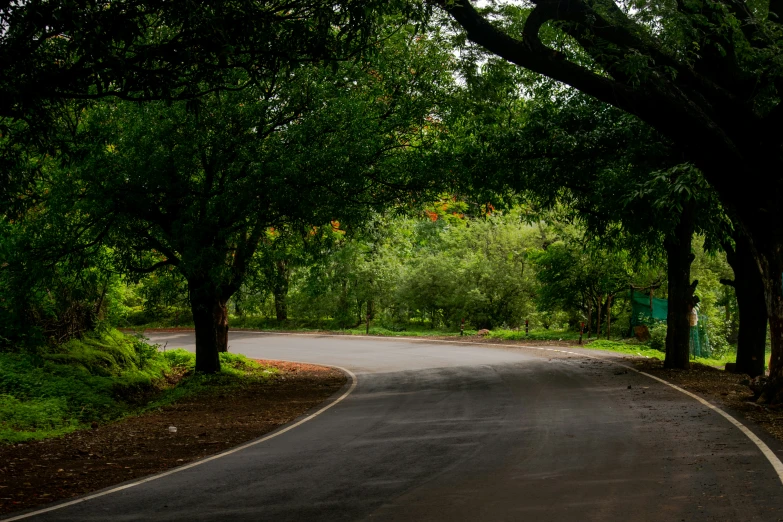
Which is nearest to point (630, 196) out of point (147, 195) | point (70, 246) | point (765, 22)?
point (765, 22)

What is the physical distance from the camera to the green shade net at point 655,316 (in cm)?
2873

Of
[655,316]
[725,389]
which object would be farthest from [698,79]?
[655,316]

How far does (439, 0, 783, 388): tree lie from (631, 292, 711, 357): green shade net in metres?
16.5

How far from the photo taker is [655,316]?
31.0 m


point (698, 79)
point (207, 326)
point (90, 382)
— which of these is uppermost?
point (698, 79)

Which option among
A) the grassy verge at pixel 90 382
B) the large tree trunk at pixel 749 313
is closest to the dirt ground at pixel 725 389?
the large tree trunk at pixel 749 313

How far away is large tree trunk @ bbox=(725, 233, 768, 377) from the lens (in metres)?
18.7

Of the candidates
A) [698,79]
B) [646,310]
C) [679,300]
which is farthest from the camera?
[646,310]

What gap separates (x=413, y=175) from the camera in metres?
17.1

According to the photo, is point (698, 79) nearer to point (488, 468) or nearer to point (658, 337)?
point (488, 468)

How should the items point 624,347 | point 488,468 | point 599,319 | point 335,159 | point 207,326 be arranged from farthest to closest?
point 599,319 < point 624,347 < point 207,326 < point 335,159 < point 488,468

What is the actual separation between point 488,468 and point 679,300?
13784 mm

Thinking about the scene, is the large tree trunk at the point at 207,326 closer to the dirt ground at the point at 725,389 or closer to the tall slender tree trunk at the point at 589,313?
the dirt ground at the point at 725,389

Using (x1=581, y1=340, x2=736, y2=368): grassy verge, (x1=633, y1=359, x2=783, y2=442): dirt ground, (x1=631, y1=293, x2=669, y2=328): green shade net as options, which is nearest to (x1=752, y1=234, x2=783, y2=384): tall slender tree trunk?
(x1=633, y1=359, x2=783, y2=442): dirt ground
